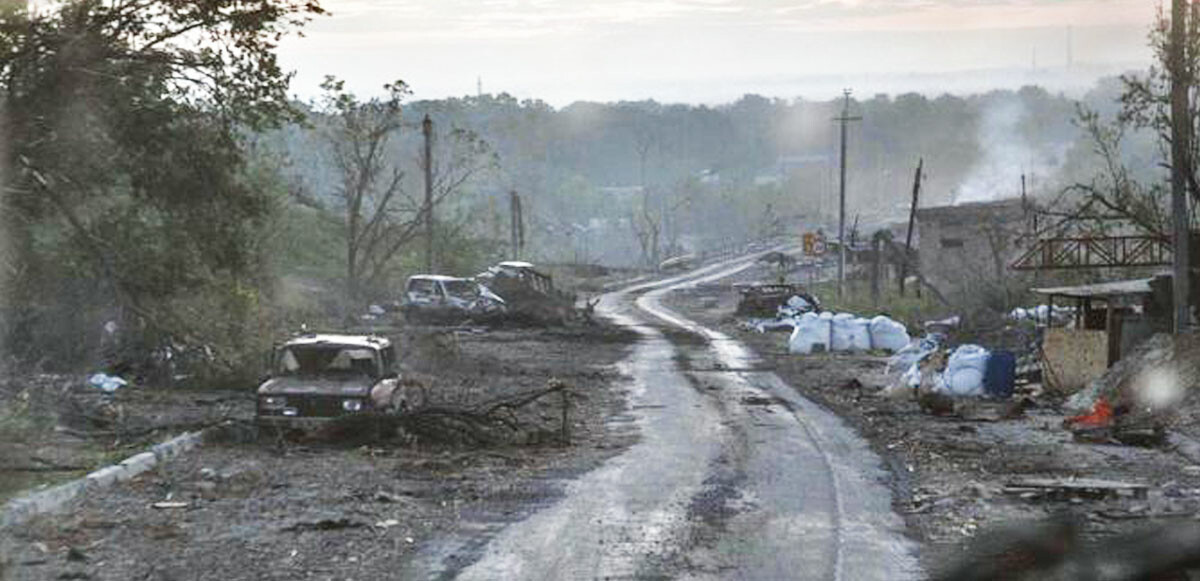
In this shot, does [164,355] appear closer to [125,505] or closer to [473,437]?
[473,437]

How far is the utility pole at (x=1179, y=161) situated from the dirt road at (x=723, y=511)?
6858mm

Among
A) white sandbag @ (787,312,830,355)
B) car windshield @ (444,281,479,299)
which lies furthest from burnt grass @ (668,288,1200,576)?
car windshield @ (444,281,479,299)

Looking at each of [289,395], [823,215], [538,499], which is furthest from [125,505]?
[823,215]

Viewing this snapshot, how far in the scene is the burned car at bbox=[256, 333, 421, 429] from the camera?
753 inches

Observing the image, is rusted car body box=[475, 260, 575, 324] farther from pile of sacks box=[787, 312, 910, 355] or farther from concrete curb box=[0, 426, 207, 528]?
concrete curb box=[0, 426, 207, 528]

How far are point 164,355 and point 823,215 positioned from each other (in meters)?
166

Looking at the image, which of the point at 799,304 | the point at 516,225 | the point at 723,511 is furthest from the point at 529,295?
the point at 723,511

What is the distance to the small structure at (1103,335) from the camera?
2819 cm

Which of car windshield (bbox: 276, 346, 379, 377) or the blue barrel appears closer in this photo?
car windshield (bbox: 276, 346, 379, 377)

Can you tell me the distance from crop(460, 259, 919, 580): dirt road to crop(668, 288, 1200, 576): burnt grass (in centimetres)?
41

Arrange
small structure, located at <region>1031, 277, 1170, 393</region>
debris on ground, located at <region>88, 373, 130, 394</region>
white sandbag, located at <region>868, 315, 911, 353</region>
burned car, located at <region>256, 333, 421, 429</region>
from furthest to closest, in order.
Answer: white sandbag, located at <region>868, 315, 911, 353</region>, small structure, located at <region>1031, 277, 1170, 393</region>, debris on ground, located at <region>88, 373, 130, 394</region>, burned car, located at <region>256, 333, 421, 429</region>

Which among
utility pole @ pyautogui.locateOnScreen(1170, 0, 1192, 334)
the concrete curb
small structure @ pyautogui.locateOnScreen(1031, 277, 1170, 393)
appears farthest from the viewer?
small structure @ pyautogui.locateOnScreen(1031, 277, 1170, 393)

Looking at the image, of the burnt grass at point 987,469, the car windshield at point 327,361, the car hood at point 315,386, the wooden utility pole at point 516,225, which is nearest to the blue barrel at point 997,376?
the burnt grass at point 987,469

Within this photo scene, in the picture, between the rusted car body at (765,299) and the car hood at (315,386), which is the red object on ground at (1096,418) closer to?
the car hood at (315,386)
